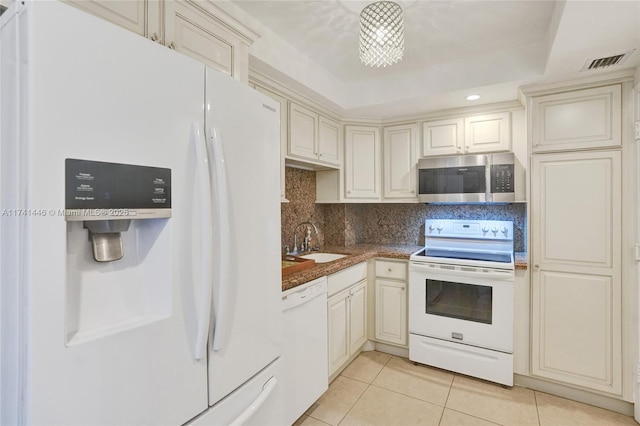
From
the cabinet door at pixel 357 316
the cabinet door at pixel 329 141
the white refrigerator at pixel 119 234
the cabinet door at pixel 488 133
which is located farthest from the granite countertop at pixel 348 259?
the cabinet door at pixel 488 133

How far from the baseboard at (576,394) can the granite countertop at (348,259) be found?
86 centimetres

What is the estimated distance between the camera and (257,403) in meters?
1.20

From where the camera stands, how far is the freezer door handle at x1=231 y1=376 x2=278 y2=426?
3.66 feet

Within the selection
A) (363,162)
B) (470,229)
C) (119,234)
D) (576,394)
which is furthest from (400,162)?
(119,234)

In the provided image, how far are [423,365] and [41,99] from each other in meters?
2.93

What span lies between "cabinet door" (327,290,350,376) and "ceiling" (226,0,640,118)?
1.62 m

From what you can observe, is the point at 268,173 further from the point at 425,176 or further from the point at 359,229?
the point at 359,229

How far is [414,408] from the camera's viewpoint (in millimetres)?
2156

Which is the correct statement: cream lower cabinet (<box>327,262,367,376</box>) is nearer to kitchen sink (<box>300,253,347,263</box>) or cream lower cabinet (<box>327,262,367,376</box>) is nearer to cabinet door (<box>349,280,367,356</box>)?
cabinet door (<box>349,280,367,356</box>)

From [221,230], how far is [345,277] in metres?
1.61

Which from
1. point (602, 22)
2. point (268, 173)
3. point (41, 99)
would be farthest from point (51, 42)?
point (602, 22)

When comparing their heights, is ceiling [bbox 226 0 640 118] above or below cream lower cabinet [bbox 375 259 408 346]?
above

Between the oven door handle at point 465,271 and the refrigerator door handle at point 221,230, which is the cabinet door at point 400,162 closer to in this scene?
the oven door handle at point 465,271

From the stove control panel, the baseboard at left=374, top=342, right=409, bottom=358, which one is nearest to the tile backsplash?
the stove control panel
